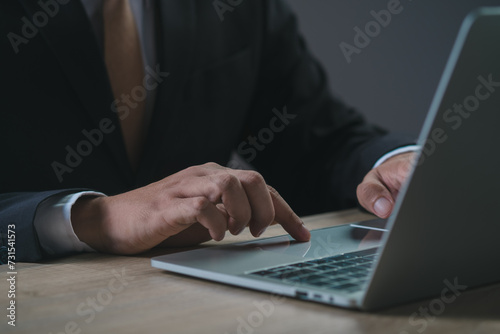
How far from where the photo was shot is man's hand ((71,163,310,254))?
0.79 metres

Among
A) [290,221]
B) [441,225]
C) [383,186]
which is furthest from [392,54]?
[441,225]

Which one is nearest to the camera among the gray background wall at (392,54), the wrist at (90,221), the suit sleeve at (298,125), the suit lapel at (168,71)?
the wrist at (90,221)

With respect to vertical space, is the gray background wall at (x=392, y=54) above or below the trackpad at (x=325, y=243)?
below

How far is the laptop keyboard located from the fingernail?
0.32m

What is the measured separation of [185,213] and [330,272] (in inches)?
9.0

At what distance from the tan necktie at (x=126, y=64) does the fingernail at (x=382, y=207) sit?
57 cm

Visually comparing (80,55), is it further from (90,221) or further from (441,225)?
(441,225)

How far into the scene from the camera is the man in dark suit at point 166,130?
836mm

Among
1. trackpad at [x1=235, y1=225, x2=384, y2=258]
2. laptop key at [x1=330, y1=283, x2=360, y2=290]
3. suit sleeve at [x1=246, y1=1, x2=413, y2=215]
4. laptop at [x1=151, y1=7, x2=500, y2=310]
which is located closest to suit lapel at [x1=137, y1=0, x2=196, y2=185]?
suit sleeve at [x1=246, y1=1, x2=413, y2=215]

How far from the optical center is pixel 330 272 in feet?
2.07

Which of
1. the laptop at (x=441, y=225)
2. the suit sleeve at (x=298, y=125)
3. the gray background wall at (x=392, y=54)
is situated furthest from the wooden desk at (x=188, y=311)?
the gray background wall at (x=392, y=54)

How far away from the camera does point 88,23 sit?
4.05ft

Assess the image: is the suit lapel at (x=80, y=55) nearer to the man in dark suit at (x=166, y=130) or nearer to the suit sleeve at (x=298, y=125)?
the man in dark suit at (x=166, y=130)

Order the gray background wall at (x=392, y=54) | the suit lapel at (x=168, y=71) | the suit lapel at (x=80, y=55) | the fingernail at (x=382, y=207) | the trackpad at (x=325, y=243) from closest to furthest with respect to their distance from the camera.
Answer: the trackpad at (x=325, y=243) < the fingernail at (x=382, y=207) < the suit lapel at (x=80, y=55) < the suit lapel at (x=168, y=71) < the gray background wall at (x=392, y=54)
